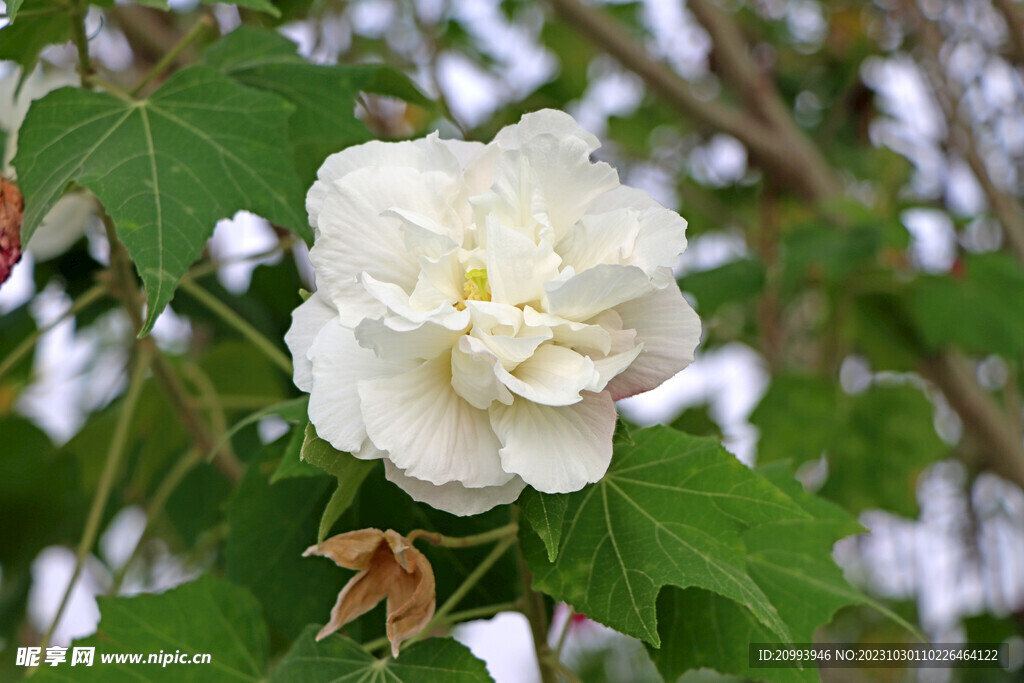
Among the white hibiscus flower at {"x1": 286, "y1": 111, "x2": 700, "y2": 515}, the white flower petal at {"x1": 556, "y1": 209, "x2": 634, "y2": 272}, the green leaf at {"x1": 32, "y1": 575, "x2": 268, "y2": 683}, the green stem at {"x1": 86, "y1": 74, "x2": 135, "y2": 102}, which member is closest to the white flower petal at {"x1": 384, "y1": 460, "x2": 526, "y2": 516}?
the white hibiscus flower at {"x1": 286, "y1": 111, "x2": 700, "y2": 515}

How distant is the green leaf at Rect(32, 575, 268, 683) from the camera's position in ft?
1.61

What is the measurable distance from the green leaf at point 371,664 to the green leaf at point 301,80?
308 millimetres

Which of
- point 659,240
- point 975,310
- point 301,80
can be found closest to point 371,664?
point 659,240

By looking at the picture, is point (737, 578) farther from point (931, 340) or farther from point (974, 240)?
point (974, 240)

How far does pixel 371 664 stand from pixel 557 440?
0.18 meters

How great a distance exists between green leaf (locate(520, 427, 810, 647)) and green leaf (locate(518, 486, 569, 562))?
0.06 meters

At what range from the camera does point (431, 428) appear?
35cm

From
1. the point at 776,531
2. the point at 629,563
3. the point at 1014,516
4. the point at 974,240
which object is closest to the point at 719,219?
the point at 974,240

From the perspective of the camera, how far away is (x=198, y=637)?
0.51 metres

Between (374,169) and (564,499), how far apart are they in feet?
0.58

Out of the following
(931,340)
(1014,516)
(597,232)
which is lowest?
(1014,516)

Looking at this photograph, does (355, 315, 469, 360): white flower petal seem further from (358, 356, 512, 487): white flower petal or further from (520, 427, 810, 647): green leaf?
(520, 427, 810, 647): green leaf

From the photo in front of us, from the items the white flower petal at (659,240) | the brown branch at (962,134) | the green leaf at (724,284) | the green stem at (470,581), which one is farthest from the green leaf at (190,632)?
the brown branch at (962,134)

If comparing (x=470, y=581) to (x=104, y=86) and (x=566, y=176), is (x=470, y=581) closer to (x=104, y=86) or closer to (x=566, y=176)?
Answer: (x=566, y=176)
